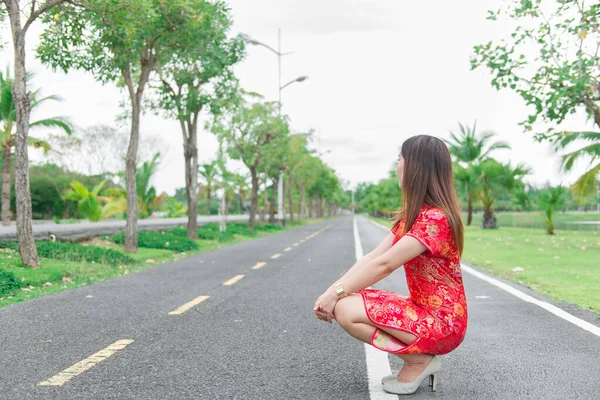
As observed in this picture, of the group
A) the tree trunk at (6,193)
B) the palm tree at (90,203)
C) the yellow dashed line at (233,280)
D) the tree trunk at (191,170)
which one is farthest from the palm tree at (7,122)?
the yellow dashed line at (233,280)

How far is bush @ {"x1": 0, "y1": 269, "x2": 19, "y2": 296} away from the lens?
8859 millimetres

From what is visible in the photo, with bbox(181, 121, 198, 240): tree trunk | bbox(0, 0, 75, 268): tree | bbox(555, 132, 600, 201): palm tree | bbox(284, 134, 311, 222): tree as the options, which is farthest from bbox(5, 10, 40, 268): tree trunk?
bbox(284, 134, 311, 222): tree

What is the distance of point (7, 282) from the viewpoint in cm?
907

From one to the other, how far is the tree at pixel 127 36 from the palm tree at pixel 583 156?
15.0 metres

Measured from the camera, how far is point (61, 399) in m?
3.78

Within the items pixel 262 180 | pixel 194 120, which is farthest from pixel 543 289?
pixel 262 180

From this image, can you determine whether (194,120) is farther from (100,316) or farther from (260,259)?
(100,316)

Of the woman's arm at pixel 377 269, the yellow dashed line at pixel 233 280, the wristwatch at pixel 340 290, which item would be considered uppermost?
the woman's arm at pixel 377 269

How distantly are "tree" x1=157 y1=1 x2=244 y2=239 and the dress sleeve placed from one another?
42.8ft

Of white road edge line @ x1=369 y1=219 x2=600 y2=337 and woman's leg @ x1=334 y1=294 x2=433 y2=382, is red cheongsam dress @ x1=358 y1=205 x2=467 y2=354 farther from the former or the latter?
white road edge line @ x1=369 y1=219 x2=600 y2=337

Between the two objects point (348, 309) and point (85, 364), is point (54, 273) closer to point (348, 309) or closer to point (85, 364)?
point (85, 364)

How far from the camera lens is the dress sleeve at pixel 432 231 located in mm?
3652

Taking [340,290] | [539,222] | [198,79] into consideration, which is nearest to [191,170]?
[198,79]

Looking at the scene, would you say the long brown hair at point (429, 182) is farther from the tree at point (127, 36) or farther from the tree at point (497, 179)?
the tree at point (497, 179)
